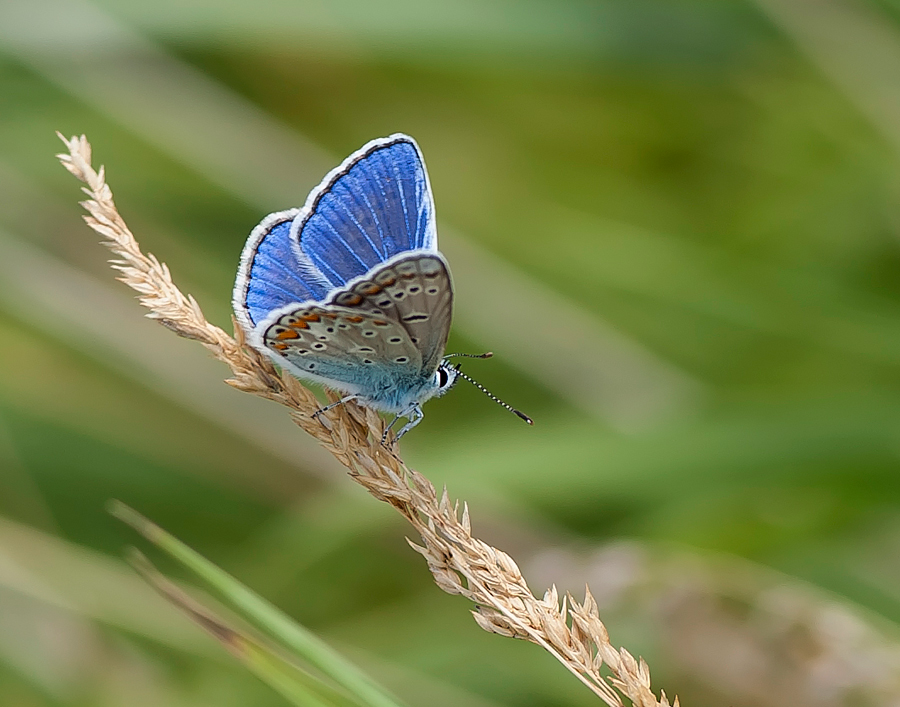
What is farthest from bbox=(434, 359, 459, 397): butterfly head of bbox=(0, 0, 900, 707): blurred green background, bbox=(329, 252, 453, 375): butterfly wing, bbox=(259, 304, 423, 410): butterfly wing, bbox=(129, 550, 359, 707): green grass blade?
bbox=(129, 550, 359, 707): green grass blade

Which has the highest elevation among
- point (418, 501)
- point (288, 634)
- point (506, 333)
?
point (418, 501)

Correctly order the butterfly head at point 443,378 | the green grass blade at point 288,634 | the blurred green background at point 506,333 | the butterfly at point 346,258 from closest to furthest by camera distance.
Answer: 1. the green grass blade at point 288,634
2. the butterfly at point 346,258
3. the butterfly head at point 443,378
4. the blurred green background at point 506,333

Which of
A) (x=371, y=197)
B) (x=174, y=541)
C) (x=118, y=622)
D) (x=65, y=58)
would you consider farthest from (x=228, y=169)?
(x=174, y=541)

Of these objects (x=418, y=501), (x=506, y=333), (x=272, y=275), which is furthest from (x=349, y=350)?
(x=506, y=333)

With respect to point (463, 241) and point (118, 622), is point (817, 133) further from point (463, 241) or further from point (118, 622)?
point (118, 622)

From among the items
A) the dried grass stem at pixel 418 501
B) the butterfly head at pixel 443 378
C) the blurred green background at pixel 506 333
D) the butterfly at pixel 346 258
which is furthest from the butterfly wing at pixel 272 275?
the blurred green background at pixel 506 333

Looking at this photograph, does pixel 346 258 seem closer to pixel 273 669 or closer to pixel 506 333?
pixel 273 669

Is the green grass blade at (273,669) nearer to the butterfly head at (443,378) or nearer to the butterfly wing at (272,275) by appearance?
the butterfly wing at (272,275)
